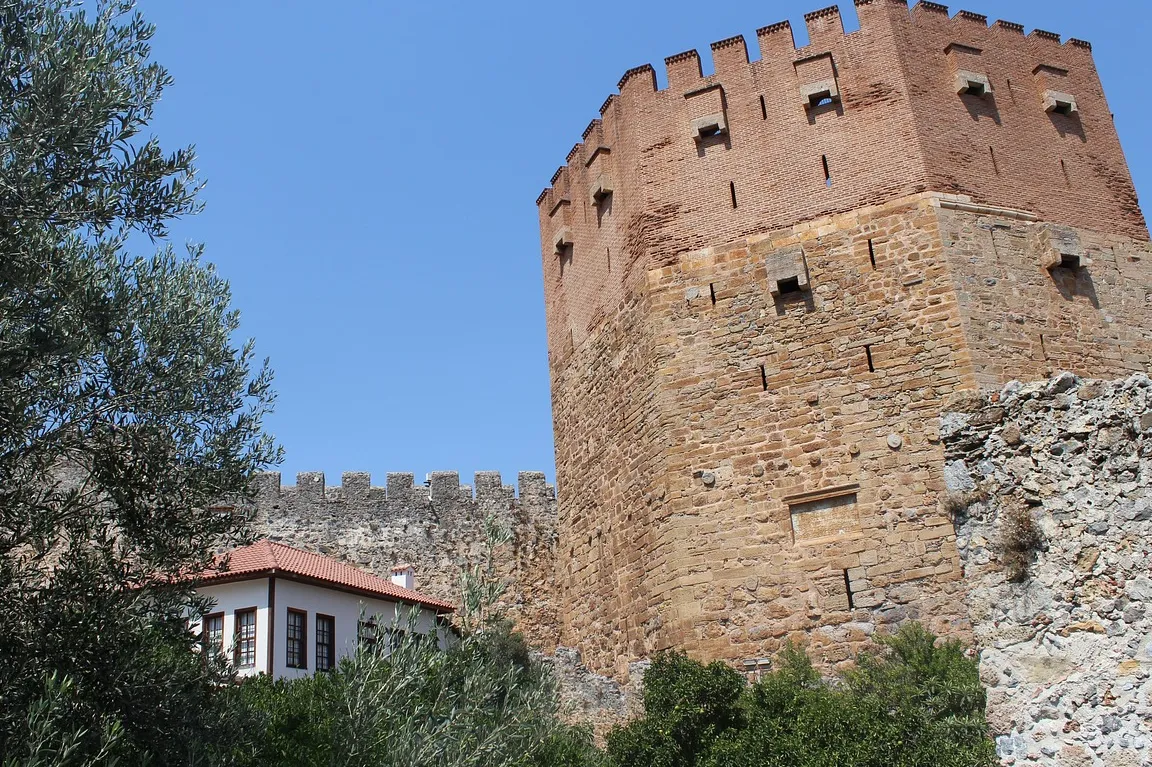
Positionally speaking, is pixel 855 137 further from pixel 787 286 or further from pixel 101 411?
pixel 101 411

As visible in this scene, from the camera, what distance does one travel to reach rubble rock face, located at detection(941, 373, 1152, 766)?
23.6 feet

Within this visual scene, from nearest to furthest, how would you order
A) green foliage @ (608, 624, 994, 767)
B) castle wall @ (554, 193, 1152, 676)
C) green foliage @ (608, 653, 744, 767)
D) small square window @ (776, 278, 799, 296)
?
green foliage @ (608, 624, 994, 767)
green foliage @ (608, 653, 744, 767)
castle wall @ (554, 193, 1152, 676)
small square window @ (776, 278, 799, 296)

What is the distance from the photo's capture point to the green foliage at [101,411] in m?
7.91

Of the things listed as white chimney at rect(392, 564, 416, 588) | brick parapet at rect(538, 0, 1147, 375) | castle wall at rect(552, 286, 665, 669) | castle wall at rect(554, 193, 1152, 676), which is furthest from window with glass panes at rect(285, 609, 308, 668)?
brick parapet at rect(538, 0, 1147, 375)

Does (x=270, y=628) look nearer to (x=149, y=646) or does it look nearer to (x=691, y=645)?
(x=691, y=645)

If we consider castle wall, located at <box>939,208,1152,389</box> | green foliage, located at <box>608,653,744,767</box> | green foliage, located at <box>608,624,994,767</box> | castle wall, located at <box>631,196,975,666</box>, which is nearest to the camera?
green foliage, located at <box>608,624,994,767</box>

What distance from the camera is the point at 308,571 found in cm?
2191

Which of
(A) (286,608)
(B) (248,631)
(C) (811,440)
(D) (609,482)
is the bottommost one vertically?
(B) (248,631)

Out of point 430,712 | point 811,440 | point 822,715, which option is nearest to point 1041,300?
point 811,440

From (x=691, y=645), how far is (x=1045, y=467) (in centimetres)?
676

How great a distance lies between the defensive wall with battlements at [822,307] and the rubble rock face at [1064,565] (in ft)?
17.0

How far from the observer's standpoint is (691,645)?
45.6 ft

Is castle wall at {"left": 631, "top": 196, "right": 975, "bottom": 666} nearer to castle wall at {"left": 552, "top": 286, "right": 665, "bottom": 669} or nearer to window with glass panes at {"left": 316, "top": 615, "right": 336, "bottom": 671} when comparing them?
castle wall at {"left": 552, "top": 286, "right": 665, "bottom": 669}

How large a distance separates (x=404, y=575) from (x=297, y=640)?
426cm
